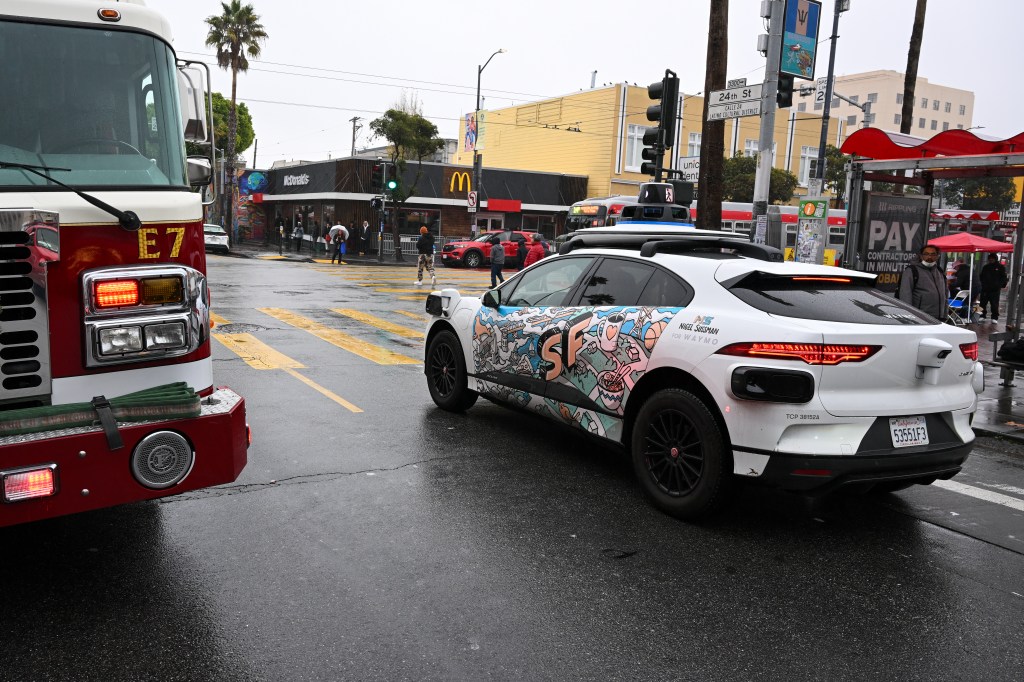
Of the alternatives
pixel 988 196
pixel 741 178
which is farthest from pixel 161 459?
pixel 988 196

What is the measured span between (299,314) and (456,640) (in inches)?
494

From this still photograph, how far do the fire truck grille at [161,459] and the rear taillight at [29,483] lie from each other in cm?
31

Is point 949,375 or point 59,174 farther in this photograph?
point 949,375

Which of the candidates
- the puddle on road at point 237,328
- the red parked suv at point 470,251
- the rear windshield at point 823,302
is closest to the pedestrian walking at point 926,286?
the rear windshield at point 823,302

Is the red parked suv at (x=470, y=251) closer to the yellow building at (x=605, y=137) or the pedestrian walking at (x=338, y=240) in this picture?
the pedestrian walking at (x=338, y=240)

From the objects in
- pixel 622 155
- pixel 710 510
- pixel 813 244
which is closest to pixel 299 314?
pixel 813 244

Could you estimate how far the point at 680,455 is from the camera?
498 cm

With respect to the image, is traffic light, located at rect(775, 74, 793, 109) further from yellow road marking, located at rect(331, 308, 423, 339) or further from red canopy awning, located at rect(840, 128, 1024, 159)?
yellow road marking, located at rect(331, 308, 423, 339)

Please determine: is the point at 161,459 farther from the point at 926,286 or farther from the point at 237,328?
the point at 926,286

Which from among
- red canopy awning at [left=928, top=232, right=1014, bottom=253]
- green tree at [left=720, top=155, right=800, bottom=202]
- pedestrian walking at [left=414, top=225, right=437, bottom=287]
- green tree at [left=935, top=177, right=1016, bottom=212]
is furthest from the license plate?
green tree at [left=935, top=177, right=1016, bottom=212]

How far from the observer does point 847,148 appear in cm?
1220

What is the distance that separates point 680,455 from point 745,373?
745 millimetres

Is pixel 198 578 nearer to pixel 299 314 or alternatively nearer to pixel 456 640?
pixel 456 640

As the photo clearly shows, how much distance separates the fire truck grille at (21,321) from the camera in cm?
342
